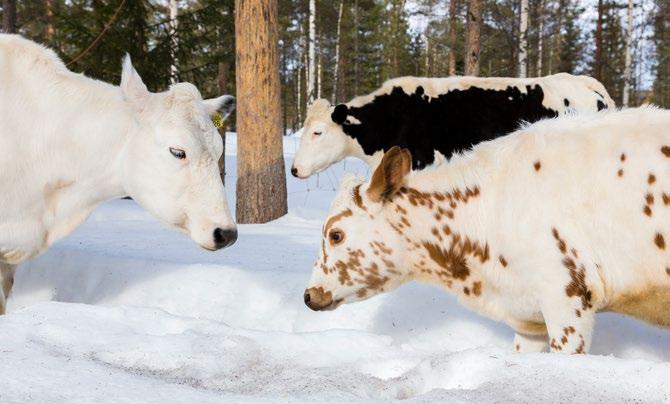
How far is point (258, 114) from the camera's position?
859 cm

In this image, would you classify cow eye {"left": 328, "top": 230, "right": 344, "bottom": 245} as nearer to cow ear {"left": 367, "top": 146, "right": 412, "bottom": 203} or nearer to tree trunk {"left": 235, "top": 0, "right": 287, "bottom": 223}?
cow ear {"left": 367, "top": 146, "right": 412, "bottom": 203}

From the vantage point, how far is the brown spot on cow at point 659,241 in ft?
10.5

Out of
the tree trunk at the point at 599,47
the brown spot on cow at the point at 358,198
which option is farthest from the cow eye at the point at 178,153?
the tree trunk at the point at 599,47

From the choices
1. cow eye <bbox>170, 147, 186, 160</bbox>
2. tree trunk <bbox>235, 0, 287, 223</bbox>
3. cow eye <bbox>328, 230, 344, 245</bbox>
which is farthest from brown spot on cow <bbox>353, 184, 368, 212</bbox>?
tree trunk <bbox>235, 0, 287, 223</bbox>

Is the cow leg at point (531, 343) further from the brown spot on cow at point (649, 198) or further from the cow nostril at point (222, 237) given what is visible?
the cow nostril at point (222, 237)

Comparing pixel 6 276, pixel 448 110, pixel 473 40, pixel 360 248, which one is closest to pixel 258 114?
pixel 448 110

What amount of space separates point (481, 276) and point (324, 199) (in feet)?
32.7

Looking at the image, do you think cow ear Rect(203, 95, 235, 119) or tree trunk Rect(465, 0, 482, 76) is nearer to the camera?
cow ear Rect(203, 95, 235, 119)

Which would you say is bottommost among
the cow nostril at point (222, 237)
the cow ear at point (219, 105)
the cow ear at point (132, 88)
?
the cow nostril at point (222, 237)

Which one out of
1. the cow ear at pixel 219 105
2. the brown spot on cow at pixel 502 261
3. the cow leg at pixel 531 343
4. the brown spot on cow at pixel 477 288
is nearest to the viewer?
the brown spot on cow at pixel 502 261

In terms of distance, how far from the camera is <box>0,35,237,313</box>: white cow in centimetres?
402

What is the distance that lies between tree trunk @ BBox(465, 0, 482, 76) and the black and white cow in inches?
262

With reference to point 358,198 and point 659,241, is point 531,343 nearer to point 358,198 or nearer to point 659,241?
point 659,241

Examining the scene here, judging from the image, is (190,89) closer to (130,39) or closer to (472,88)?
(472,88)
